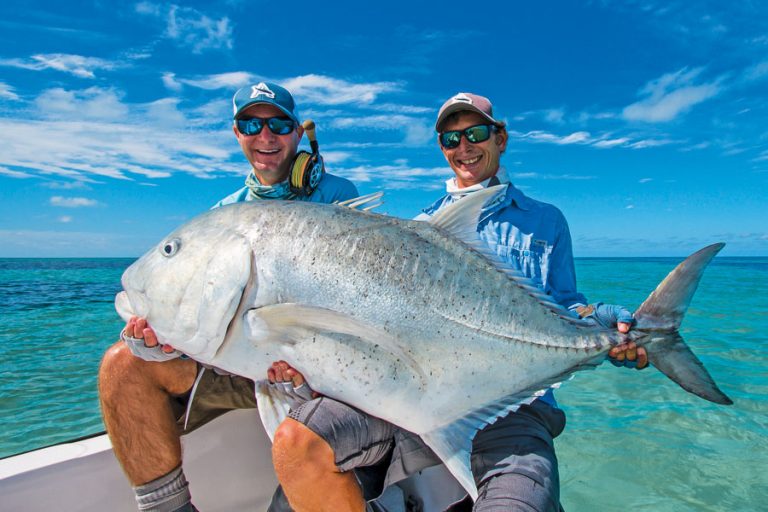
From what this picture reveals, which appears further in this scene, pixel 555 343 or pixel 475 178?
pixel 475 178

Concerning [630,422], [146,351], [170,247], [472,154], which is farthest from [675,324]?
[630,422]

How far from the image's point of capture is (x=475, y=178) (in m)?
2.66

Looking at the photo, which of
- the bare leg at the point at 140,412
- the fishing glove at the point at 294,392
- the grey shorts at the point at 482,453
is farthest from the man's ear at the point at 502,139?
the bare leg at the point at 140,412

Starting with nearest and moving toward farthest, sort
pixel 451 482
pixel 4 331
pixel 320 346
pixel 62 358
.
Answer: pixel 320 346 → pixel 451 482 → pixel 62 358 → pixel 4 331

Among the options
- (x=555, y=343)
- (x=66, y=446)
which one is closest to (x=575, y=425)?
(x=555, y=343)

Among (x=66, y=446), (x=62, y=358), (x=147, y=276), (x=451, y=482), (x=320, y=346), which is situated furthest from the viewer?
(x=62, y=358)

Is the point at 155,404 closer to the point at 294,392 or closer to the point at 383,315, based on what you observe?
the point at 294,392

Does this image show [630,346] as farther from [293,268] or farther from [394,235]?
[293,268]

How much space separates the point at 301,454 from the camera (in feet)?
5.54

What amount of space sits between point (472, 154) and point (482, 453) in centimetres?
153

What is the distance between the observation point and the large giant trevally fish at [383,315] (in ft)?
5.44

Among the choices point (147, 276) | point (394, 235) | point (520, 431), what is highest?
point (394, 235)

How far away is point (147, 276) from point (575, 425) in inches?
176

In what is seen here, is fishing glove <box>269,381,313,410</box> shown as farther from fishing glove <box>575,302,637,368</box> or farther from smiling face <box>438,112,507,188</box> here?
smiling face <box>438,112,507,188</box>
